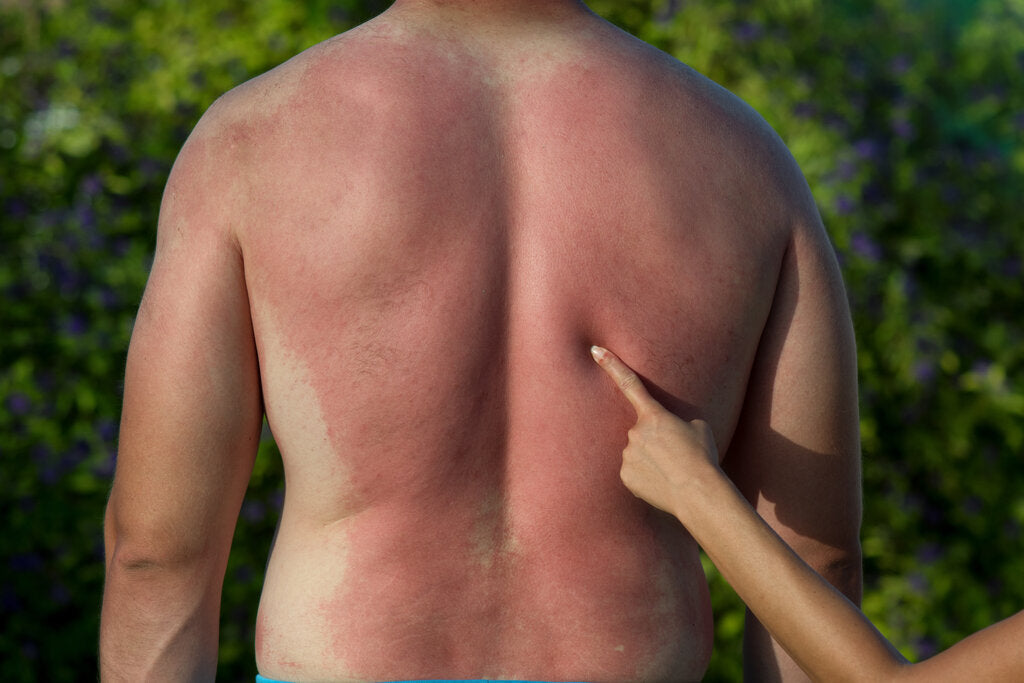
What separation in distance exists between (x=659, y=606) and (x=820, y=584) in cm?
20

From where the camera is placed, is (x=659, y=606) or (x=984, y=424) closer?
(x=659, y=606)

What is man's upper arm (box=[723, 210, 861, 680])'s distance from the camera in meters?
1.62

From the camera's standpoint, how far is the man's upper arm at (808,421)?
1.62m

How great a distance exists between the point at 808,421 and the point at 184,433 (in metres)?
0.85

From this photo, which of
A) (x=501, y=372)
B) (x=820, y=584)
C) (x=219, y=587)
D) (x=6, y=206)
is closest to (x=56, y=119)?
(x=6, y=206)

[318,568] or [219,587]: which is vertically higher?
[318,568]

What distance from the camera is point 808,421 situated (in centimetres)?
165

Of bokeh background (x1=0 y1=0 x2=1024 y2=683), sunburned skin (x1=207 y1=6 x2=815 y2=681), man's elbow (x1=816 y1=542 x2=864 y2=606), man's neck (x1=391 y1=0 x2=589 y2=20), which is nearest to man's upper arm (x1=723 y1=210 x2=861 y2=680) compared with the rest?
man's elbow (x1=816 y1=542 x2=864 y2=606)

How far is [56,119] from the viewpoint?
3.93 metres

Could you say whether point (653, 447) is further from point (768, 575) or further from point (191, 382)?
point (191, 382)

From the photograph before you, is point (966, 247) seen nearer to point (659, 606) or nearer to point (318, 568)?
point (659, 606)

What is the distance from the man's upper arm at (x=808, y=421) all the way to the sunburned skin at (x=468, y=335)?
134 mm

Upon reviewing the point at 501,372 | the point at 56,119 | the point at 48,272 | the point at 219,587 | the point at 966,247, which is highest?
the point at 501,372

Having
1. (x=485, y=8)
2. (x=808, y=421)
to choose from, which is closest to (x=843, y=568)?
(x=808, y=421)
